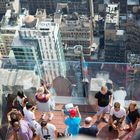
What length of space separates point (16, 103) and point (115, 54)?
90.9ft

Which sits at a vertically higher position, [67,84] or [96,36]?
[67,84]

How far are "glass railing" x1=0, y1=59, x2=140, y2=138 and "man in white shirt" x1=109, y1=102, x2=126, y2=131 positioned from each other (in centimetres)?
67

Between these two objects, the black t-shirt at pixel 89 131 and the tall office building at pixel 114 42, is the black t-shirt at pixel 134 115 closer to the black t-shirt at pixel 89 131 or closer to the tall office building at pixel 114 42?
the black t-shirt at pixel 89 131

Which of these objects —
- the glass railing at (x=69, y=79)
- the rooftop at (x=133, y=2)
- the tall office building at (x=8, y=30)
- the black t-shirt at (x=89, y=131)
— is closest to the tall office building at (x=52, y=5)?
the rooftop at (x=133, y=2)

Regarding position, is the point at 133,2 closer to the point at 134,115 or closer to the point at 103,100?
the point at 103,100

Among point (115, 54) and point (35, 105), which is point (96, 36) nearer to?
point (115, 54)

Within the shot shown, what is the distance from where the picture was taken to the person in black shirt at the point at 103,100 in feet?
24.2

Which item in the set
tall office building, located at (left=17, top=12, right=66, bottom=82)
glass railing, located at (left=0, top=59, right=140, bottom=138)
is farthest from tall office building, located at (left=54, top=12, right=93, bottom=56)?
glass railing, located at (left=0, top=59, right=140, bottom=138)

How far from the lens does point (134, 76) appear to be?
743cm

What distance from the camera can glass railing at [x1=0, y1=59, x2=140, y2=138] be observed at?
7754mm

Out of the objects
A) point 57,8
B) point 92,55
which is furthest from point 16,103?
point 57,8

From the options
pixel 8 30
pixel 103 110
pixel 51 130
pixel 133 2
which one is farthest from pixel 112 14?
pixel 51 130

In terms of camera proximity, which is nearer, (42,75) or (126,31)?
(42,75)

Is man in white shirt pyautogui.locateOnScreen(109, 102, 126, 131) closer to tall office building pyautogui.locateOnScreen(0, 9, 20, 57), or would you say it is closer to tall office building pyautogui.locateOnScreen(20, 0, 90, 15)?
tall office building pyautogui.locateOnScreen(0, 9, 20, 57)
